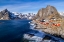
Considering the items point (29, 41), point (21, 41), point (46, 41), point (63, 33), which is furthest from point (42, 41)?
point (63, 33)

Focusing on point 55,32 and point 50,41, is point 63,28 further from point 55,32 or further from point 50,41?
point 50,41

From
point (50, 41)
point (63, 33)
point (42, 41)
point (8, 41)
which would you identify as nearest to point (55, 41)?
point (50, 41)

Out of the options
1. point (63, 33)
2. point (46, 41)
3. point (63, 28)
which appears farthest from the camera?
point (63, 28)

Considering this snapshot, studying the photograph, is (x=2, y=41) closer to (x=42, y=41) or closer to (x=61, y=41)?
(x=42, y=41)

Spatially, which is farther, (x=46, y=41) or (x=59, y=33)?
(x=59, y=33)

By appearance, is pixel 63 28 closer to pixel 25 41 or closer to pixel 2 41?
pixel 25 41

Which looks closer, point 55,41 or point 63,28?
point 55,41

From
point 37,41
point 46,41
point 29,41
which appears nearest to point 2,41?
point 29,41

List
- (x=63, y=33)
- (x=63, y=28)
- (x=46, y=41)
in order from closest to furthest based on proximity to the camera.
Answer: (x=46, y=41) → (x=63, y=33) → (x=63, y=28)
